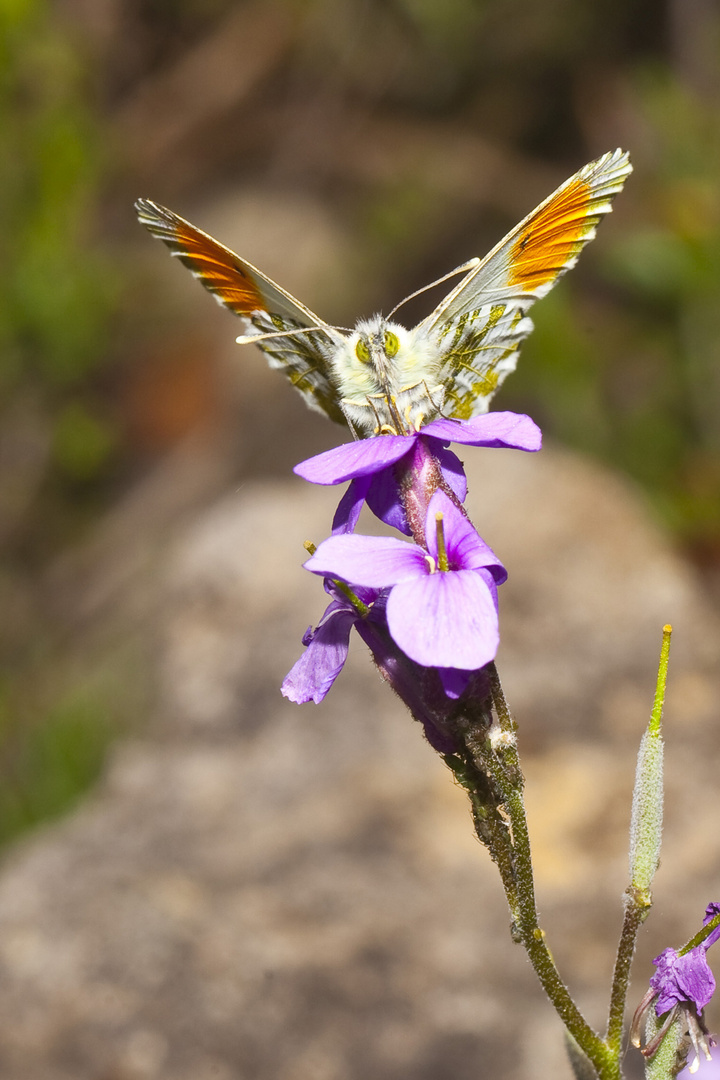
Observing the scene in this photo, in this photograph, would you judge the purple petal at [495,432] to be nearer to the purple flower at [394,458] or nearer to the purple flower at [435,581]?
the purple flower at [394,458]

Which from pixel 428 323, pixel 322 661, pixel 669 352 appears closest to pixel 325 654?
pixel 322 661

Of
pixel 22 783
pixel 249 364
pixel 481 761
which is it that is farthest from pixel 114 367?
pixel 481 761

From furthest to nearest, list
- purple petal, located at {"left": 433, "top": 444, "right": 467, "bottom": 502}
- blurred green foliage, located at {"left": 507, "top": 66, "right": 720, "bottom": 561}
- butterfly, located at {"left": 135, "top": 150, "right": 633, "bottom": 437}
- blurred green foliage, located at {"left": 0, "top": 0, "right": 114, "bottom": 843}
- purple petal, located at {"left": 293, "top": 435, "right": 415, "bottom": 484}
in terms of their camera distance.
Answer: blurred green foliage, located at {"left": 507, "top": 66, "right": 720, "bottom": 561}
blurred green foliage, located at {"left": 0, "top": 0, "right": 114, "bottom": 843}
butterfly, located at {"left": 135, "top": 150, "right": 633, "bottom": 437}
purple petal, located at {"left": 433, "top": 444, "right": 467, "bottom": 502}
purple petal, located at {"left": 293, "top": 435, "right": 415, "bottom": 484}

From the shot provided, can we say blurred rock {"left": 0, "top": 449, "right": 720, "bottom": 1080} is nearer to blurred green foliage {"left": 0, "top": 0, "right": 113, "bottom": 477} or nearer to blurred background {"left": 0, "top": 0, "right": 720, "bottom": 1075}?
blurred background {"left": 0, "top": 0, "right": 720, "bottom": 1075}

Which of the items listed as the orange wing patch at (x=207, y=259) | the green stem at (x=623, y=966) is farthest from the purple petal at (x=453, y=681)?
the orange wing patch at (x=207, y=259)

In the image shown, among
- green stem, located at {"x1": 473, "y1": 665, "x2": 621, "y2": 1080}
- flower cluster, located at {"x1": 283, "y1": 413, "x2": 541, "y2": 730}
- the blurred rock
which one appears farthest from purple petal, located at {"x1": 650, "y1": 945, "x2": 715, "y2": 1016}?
the blurred rock

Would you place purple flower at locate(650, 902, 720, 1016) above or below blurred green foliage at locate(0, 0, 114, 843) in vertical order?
below
